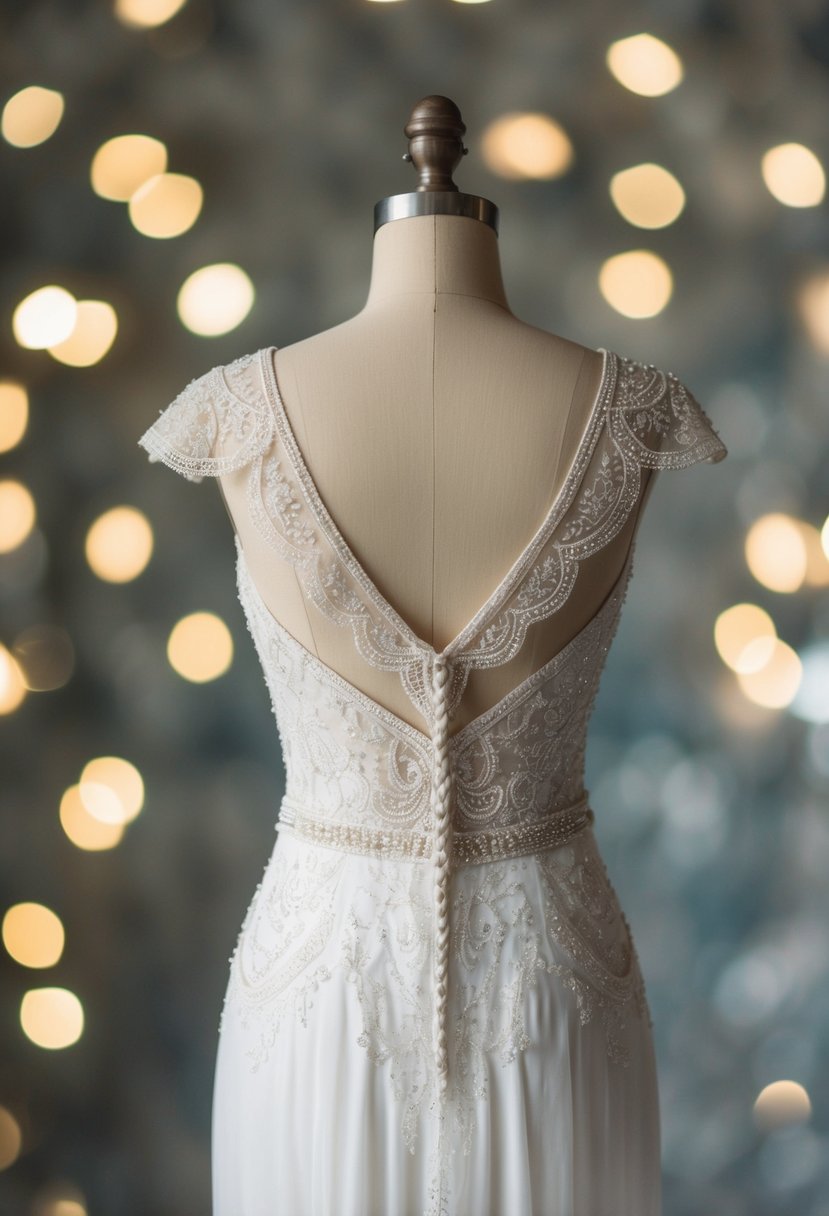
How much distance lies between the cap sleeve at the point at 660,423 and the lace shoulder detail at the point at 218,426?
0.35m

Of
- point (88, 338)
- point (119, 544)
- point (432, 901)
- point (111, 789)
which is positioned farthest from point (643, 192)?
point (432, 901)

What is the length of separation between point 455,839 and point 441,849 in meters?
0.02

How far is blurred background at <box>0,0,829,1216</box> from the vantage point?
2.14 m

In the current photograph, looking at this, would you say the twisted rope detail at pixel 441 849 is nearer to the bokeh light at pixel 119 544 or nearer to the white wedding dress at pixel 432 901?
the white wedding dress at pixel 432 901

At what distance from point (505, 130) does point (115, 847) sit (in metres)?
1.61

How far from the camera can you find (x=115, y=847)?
7.17 feet

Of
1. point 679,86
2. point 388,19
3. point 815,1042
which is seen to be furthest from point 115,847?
point 679,86

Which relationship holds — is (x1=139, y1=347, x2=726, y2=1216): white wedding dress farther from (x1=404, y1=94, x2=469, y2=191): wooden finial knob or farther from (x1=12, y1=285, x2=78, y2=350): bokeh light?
(x1=12, y1=285, x2=78, y2=350): bokeh light

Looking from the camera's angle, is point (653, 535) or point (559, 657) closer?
point (559, 657)

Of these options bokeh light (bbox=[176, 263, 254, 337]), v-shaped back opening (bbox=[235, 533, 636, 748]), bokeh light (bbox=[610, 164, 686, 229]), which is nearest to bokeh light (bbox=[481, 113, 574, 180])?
bokeh light (bbox=[610, 164, 686, 229])

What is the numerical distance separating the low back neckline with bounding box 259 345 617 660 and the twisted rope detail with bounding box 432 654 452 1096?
0.03m

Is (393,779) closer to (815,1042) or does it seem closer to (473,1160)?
(473,1160)

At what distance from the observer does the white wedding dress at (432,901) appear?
3.41 ft

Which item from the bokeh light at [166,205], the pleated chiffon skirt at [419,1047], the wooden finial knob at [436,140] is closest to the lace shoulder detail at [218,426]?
the wooden finial knob at [436,140]
